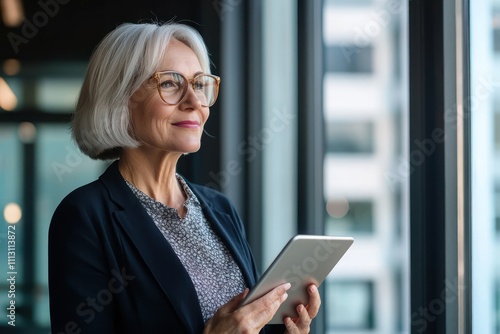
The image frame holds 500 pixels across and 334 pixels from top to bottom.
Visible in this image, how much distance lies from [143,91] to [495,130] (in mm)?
913

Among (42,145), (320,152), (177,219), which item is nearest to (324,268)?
(177,219)

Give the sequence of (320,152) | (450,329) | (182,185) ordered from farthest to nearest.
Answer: (320,152) < (450,329) < (182,185)

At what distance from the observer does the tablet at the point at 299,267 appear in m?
1.38

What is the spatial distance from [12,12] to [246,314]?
3882mm

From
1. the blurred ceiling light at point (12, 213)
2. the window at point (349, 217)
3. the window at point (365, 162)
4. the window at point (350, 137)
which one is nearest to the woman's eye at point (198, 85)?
the window at point (365, 162)

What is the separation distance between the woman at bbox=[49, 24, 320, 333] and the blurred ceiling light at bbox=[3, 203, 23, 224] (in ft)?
10.5

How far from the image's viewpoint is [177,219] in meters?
1.65

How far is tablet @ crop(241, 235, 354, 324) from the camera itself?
1.38 meters

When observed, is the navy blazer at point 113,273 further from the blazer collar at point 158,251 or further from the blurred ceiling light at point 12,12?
the blurred ceiling light at point 12,12

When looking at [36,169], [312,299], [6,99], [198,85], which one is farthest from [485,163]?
[6,99]

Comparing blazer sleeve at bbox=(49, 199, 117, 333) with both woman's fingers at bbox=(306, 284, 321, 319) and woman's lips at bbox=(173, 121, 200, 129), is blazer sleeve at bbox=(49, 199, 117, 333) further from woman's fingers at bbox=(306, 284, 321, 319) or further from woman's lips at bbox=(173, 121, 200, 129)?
woman's fingers at bbox=(306, 284, 321, 319)

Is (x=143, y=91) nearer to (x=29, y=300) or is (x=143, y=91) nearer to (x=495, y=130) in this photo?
(x=495, y=130)

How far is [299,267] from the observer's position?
1.45 metres

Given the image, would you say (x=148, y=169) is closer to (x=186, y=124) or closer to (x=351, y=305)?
(x=186, y=124)
